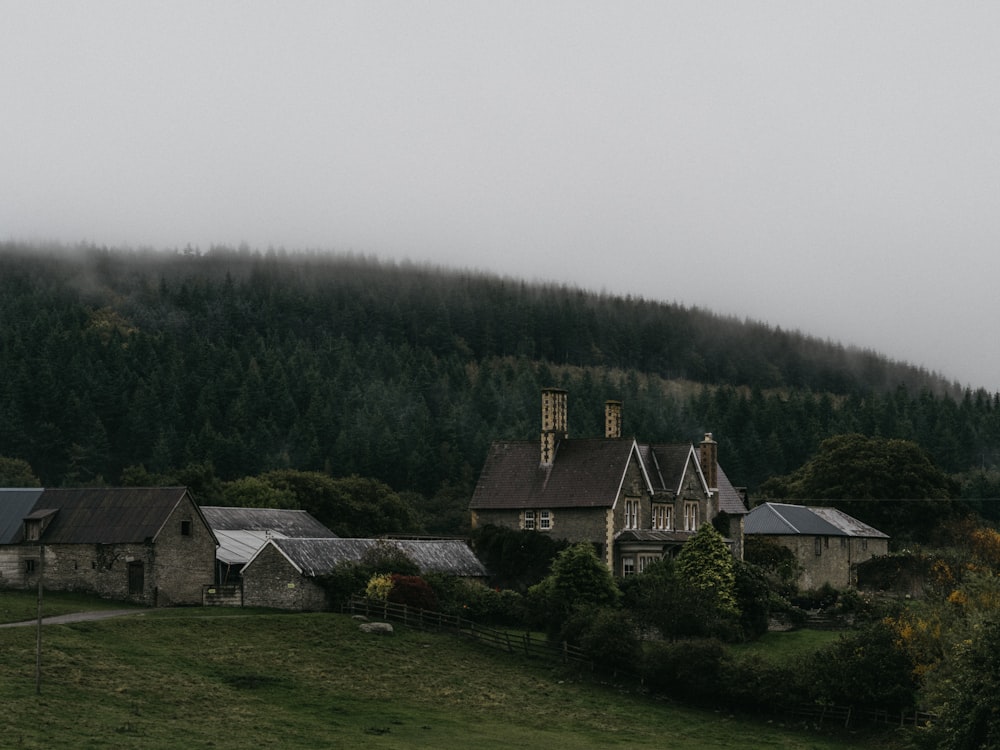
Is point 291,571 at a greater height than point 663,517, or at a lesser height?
lesser

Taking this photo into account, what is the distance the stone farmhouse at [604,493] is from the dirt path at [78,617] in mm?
22510

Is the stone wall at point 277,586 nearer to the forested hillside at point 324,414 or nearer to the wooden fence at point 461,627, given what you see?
the wooden fence at point 461,627

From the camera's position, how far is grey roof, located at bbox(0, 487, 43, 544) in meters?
72.1

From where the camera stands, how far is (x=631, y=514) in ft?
268

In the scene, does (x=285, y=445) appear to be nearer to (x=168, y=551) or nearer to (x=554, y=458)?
(x=554, y=458)

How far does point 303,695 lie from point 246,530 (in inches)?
1197

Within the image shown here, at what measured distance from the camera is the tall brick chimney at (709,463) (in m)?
88.5

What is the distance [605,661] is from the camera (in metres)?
62.2

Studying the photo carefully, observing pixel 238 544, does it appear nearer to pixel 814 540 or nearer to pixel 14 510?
pixel 14 510

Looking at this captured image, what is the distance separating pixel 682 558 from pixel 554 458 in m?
11.9

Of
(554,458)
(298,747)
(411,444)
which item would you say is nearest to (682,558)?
(554,458)

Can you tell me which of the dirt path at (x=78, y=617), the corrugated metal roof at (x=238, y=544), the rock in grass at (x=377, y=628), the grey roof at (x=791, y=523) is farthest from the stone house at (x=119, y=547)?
the grey roof at (x=791, y=523)

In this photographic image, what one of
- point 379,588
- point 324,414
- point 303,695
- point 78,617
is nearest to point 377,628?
point 379,588

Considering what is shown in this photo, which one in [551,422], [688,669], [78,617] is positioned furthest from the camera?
[551,422]
